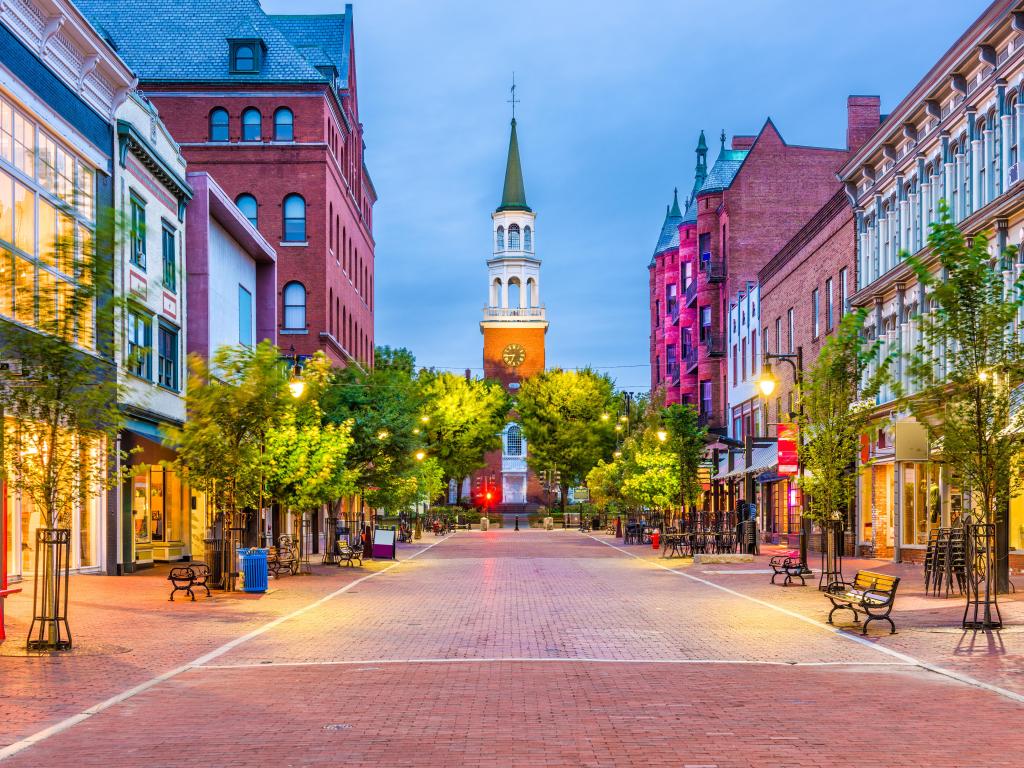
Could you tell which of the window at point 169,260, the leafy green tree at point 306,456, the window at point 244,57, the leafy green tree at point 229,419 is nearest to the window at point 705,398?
the window at point 244,57

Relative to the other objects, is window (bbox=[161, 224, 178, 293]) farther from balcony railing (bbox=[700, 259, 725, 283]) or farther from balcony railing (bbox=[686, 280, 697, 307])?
balcony railing (bbox=[686, 280, 697, 307])

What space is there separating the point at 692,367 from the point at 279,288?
25.5 m

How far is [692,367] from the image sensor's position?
73625 millimetres

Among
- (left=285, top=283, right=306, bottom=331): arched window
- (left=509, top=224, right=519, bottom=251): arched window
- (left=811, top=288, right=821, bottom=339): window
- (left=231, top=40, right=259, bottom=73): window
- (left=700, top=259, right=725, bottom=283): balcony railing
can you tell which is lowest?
(left=811, top=288, right=821, bottom=339): window

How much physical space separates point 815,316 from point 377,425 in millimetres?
16392

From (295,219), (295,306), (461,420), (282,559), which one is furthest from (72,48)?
(461,420)

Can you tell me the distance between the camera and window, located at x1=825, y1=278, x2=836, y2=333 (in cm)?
4553

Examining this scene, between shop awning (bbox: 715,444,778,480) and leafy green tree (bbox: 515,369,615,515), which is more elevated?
leafy green tree (bbox: 515,369,615,515)

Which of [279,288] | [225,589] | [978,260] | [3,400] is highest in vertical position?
[279,288]

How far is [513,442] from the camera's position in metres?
125

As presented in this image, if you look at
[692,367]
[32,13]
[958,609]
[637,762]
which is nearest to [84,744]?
→ [637,762]

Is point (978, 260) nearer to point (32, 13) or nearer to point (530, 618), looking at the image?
point (530, 618)

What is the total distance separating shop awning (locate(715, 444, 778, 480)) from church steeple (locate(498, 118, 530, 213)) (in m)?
60.5

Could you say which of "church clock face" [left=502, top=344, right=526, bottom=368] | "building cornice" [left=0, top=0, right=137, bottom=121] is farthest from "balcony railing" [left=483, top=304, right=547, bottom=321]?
"building cornice" [left=0, top=0, right=137, bottom=121]
